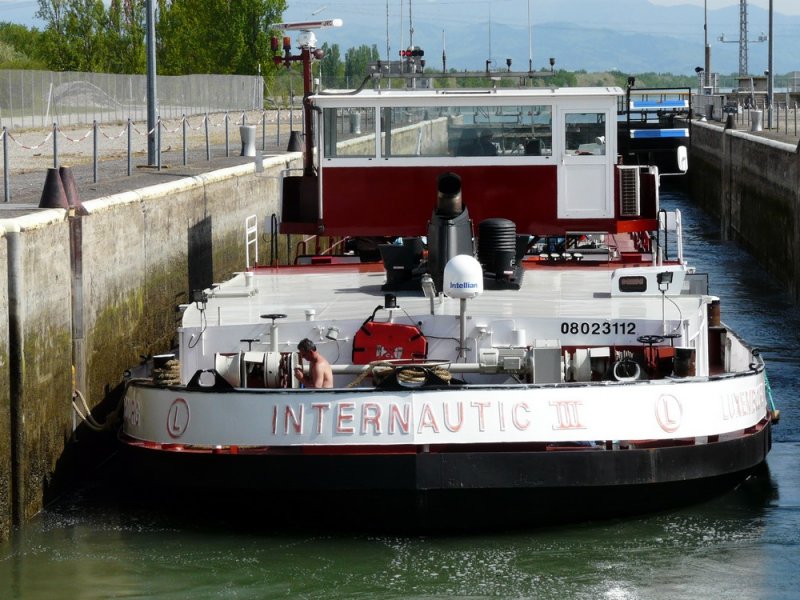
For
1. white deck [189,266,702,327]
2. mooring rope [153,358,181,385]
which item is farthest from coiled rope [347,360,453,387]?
mooring rope [153,358,181,385]

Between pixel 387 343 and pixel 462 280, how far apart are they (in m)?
0.89

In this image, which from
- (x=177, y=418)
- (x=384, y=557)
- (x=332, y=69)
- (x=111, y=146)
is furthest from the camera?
(x=332, y=69)

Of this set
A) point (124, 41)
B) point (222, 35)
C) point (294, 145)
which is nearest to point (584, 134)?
point (294, 145)

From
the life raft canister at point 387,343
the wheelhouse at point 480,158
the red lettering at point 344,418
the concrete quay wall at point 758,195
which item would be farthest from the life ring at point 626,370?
the concrete quay wall at point 758,195

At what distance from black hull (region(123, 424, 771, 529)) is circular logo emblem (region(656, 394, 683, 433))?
0.20m

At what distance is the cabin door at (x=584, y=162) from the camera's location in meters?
17.3

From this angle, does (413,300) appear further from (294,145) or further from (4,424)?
(294,145)

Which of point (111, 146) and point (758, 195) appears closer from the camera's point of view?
point (758, 195)

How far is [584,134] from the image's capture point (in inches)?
689

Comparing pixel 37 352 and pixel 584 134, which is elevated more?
pixel 584 134

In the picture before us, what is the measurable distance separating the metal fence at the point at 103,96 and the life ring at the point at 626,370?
34.5 metres

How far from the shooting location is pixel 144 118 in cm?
5938

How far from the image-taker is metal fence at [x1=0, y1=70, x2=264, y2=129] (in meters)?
51.3

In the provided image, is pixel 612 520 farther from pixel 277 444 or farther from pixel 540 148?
pixel 540 148
